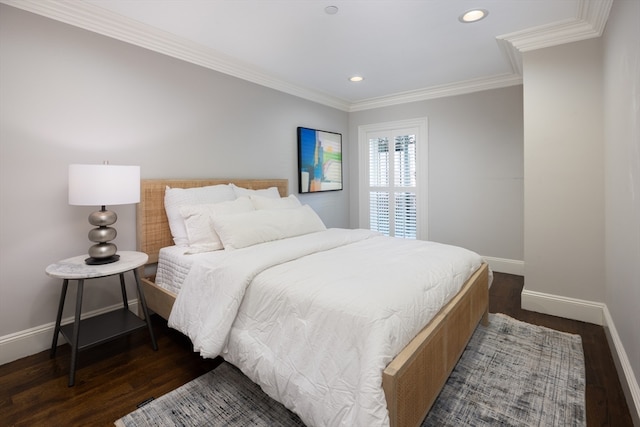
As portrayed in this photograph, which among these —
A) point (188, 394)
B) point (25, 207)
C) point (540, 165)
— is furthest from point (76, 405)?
point (540, 165)

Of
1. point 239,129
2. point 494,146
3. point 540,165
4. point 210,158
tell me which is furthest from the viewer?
point 494,146

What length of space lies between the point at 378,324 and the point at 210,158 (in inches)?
99.5

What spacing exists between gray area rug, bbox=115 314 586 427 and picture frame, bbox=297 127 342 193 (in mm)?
2723

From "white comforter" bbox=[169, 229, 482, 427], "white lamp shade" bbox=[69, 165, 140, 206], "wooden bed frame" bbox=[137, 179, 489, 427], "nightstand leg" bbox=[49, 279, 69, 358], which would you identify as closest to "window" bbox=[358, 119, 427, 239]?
"wooden bed frame" bbox=[137, 179, 489, 427]

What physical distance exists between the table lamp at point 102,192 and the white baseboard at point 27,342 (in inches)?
24.3

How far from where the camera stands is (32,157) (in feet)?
7.04

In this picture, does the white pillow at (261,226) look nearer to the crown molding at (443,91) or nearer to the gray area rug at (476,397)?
the gray area rug at (476,397)

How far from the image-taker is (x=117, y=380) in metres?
1.93

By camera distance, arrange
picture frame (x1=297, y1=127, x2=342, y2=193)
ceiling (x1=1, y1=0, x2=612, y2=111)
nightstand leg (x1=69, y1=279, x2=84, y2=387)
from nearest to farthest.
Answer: nightstand leg (x1=69, y1=279, x2=84, y2=387)
ceiling (x1=1, y1=0, x2=612, y2=111)
picture frame (x1=297, y1=127, x2=342, y2=193)

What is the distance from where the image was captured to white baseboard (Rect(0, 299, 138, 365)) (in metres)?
2.08

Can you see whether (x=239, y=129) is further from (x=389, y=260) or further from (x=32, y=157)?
(x=389, y=260)

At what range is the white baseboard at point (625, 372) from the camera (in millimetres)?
1533

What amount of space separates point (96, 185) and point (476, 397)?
259 cm

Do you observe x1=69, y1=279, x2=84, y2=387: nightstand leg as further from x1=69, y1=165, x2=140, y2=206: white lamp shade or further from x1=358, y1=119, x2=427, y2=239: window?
x1=358, y1=119, x2=427, y2=239: window
